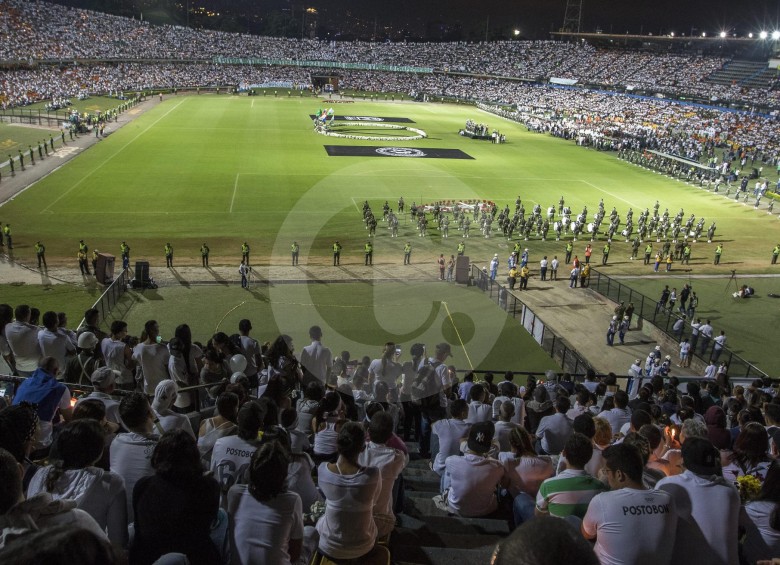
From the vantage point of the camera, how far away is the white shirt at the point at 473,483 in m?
6.26

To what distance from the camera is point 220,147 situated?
5772cm

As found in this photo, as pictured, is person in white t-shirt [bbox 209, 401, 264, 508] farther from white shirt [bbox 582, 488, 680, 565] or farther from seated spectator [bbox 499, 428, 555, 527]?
white shirt [bbox 582, 488, 680, 565]

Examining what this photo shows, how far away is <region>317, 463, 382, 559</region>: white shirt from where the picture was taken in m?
5.05

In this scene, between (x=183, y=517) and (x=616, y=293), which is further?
(x=616, y=293)

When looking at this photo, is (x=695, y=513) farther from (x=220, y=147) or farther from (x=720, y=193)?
(x=220, y=147)

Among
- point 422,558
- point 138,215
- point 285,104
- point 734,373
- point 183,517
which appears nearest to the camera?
point 183,517

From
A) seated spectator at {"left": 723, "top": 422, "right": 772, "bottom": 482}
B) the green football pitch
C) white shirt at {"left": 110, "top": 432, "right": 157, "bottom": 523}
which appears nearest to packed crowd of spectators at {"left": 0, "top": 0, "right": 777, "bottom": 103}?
the green football pitch

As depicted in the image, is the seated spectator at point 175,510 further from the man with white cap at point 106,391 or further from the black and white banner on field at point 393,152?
the black and white banner on field at point 393,152

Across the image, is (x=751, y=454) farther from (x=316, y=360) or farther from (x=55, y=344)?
(x=55, y=344)

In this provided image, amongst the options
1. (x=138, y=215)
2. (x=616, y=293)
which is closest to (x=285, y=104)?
(x=138, y=215)

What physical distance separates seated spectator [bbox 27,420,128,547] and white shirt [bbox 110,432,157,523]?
713 millimetres

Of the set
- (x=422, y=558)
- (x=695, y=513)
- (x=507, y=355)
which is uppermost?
(x=695, y=513)

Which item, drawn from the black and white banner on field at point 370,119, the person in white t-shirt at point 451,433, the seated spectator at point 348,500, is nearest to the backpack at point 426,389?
the person in white t-shirt at point 451,433

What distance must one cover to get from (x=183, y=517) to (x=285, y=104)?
99052 millimetres
